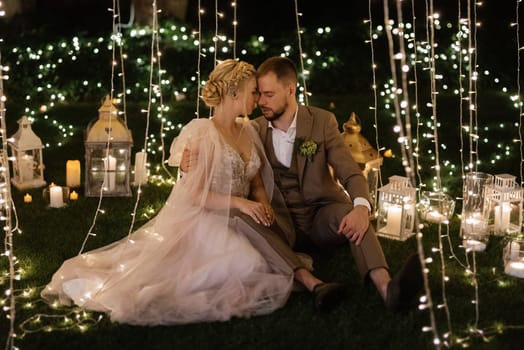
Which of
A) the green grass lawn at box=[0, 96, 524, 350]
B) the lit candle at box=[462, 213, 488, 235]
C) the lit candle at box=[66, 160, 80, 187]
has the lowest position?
the green grass lawn at box=[0, 96, 524, 350]

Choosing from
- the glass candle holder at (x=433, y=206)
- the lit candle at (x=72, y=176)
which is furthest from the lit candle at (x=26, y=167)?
the glass candle holder at (x=433, y=206)

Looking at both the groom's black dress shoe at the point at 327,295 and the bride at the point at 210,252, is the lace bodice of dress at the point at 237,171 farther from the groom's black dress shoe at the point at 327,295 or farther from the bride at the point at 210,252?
the groom's black dress shoe at the point at 327,295

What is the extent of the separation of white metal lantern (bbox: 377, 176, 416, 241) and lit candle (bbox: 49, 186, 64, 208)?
2136 millimetres

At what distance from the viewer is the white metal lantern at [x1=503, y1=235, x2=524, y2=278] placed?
4.24m

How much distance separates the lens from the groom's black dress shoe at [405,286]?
346cm

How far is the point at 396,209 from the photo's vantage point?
4.73 meters

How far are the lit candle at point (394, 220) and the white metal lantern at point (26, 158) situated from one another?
8.32ft

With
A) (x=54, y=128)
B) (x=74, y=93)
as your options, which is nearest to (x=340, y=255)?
(x=54, y=128)

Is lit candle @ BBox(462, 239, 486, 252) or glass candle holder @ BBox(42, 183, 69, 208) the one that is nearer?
lit candle @ BBox(462, 239, 486, 252)

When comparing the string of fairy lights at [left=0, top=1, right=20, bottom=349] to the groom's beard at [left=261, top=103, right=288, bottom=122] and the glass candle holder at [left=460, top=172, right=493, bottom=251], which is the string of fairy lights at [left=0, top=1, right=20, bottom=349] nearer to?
the groom's beard at [left=261, top=103, right=288, bottom=122]

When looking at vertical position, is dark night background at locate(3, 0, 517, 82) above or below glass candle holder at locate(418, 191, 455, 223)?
above

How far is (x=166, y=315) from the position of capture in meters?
3.61

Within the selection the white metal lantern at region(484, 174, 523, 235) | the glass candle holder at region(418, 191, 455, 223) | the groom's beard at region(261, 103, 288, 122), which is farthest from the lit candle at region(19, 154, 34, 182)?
the white metal lantern at region(484, 174, 523, 235)

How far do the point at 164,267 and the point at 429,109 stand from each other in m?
5.00
